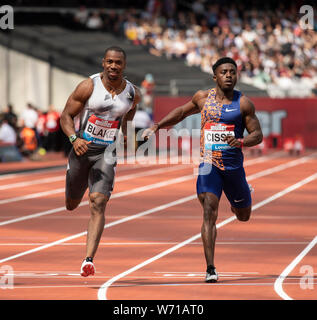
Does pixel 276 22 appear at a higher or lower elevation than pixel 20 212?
higher

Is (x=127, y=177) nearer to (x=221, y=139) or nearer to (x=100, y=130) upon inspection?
(x=100, y=130)

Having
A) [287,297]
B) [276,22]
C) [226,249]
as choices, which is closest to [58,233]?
[226,249]

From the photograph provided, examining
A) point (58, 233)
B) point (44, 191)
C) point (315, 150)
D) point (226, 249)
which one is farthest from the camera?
point (315, 150)

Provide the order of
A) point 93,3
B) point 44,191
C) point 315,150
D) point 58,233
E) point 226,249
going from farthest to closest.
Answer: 1. point 93,3
2. point 315,150
3. point 44,191
4. point 58,233
5. point 226,249

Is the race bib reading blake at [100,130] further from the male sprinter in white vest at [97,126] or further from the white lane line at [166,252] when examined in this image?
the white lane line at [166,252]

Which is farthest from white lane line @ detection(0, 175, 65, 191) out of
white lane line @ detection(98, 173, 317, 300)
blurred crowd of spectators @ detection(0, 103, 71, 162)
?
white lane line @ detection(98, 173, 317, 300)

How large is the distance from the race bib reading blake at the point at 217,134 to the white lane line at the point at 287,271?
4.59 feet

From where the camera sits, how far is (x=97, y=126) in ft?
34.5

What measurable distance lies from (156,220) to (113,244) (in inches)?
133

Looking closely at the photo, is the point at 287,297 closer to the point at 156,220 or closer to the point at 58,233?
the point at 58,233

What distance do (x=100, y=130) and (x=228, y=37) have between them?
3759 cm

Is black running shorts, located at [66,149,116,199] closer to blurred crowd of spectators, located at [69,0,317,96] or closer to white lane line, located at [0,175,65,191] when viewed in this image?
white lane line, located at [0,175,65,191]

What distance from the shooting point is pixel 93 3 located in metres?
47.0

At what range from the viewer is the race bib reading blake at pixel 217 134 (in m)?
10.4
